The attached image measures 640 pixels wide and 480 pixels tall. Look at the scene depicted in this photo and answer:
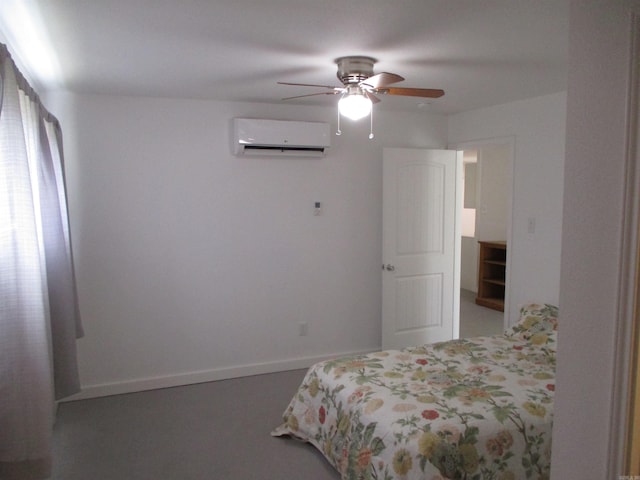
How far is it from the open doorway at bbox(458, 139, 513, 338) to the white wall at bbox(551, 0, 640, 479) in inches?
206

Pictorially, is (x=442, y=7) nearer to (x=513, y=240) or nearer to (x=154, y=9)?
(x=154, y=9)

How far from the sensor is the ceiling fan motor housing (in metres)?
2.61

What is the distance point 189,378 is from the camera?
3.92 meters

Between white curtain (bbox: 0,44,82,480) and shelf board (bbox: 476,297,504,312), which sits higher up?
white curtain (bbox: 0,44,82,480)

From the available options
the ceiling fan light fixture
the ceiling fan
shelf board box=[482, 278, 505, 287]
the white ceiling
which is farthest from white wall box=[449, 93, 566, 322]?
shelf board box=[482, 278, 505, 287]

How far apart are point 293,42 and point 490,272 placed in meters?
5.25

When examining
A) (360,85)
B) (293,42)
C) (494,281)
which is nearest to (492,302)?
(494,281)

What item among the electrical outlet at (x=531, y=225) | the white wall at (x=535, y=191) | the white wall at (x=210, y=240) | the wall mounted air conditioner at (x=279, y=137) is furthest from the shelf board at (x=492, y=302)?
the wall mounted air conditioner at (x=279, y=137)

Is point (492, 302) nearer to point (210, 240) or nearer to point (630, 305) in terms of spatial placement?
point (210, 240)

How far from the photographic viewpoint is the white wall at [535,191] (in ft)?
11.8

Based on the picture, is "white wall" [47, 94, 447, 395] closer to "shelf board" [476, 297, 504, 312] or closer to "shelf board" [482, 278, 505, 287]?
"shelf board" [476, 297, 504, 312]

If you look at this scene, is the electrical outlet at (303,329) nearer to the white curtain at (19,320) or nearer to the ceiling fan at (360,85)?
the ceiling fan at (360,85)

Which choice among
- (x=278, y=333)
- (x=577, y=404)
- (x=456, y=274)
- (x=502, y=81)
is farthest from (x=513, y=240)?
(x=577, y=404)

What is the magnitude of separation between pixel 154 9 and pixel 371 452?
2215mm
